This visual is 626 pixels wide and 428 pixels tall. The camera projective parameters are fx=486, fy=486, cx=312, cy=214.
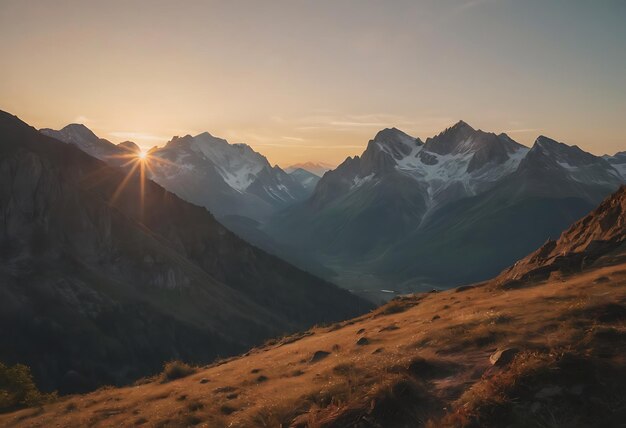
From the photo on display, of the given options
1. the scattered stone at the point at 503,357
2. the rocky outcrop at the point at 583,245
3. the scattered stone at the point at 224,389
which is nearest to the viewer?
the scattered stone at the point at 503,357

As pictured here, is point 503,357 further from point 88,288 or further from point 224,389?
point 88,288

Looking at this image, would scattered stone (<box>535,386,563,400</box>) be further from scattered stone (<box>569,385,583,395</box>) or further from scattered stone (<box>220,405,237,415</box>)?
scattered stone (<box>220,405,237,415</box>)

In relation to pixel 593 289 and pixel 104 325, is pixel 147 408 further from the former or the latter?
pixel 104 325

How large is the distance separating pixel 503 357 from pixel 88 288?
14837 centimetres

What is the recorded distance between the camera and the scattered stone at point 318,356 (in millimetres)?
27814

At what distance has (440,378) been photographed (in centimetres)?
1769

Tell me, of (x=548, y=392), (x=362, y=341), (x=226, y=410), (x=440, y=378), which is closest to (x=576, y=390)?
(x=548, y=392)

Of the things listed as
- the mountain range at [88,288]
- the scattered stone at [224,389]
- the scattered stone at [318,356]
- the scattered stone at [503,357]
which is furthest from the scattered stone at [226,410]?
the mountain range at [88,288]

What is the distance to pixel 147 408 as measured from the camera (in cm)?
2441

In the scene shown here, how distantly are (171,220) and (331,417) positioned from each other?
19394 centimetres

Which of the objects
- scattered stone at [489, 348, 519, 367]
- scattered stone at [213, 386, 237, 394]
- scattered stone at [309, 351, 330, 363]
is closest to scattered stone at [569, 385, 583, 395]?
scattered stone at [489, 348, 519, 367]

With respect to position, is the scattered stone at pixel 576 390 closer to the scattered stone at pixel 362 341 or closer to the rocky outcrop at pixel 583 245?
the scattered stone at pixel 362 341

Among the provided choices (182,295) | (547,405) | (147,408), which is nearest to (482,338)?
(547,405)

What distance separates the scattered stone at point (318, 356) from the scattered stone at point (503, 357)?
40.6 feet
